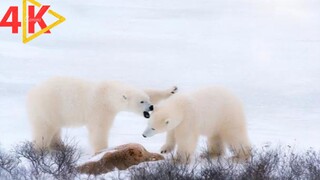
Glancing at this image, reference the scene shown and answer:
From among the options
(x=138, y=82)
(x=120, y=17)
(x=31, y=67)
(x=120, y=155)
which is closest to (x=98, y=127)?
(x=120, y=155)

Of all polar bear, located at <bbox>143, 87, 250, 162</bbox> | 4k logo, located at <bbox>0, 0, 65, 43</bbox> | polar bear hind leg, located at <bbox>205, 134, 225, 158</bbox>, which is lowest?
polar bear hind leg, located at <bbox>205, 134, 225, 158</bbox>

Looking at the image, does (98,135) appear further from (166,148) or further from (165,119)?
(165,119)

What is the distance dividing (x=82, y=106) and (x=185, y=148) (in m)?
1.18

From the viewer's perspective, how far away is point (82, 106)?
284 inches

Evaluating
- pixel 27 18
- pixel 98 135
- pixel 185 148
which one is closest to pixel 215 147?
pixel 185 148

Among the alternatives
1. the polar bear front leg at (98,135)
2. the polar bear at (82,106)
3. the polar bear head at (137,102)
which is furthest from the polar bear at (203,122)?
the polar bear front leg at (98,135)

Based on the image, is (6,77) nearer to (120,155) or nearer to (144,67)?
(144,67)

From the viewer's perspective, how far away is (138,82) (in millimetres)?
12367

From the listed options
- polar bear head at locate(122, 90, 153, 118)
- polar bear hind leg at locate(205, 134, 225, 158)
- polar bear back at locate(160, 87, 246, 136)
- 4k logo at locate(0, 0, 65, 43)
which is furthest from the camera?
4k logo at locate(0, 0, 65, 43)

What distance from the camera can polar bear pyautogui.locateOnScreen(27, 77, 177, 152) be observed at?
7160 mm

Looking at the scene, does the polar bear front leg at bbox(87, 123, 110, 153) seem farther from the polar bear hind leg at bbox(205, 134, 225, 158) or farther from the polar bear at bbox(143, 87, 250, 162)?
the polar bear hind leg at bbox(205, 134, 225, 158)

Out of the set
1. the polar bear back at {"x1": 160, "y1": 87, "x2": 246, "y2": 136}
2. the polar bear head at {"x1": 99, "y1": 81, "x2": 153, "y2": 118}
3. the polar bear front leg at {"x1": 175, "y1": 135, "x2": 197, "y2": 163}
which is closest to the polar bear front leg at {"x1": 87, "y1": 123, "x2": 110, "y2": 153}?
the polar bear head at {"x1": 99, "y1": 81, "x2": 153, "y2": 118}

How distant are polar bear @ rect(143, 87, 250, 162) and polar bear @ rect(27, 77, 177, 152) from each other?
0.37 meters

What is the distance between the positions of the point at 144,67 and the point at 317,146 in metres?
6.13
